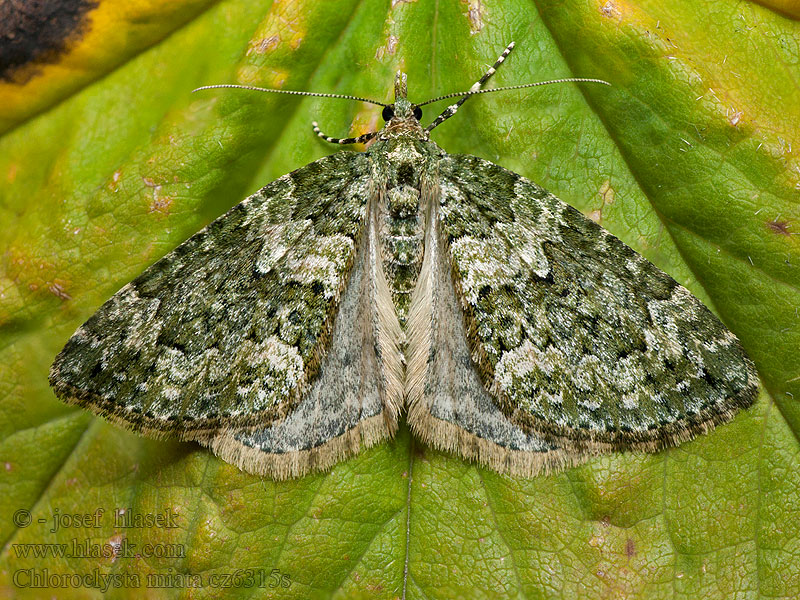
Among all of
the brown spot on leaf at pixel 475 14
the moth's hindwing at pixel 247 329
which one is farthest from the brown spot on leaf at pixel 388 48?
the moth's hindwing at pixel 247 329

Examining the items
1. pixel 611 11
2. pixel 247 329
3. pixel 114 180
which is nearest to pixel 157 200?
pixel 114 180

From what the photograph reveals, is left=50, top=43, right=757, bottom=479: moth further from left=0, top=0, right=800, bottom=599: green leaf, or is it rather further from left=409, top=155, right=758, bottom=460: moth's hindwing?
left=0, top=0, right=800, bottom=599: green leaf

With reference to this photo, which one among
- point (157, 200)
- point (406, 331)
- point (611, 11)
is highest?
point (611, 11)

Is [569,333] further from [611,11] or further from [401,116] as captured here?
[611,11]

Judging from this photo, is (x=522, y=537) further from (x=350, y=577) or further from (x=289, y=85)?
(x=289, y=85)

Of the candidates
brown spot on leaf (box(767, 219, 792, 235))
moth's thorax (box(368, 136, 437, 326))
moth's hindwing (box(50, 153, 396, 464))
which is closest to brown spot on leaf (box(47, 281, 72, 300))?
moth's hindwing (box(50, 153, 396, 464))

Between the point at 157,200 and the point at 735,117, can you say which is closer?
the point at 735,117

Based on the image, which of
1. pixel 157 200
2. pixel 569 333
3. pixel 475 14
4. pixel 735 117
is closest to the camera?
pixel 735 117
